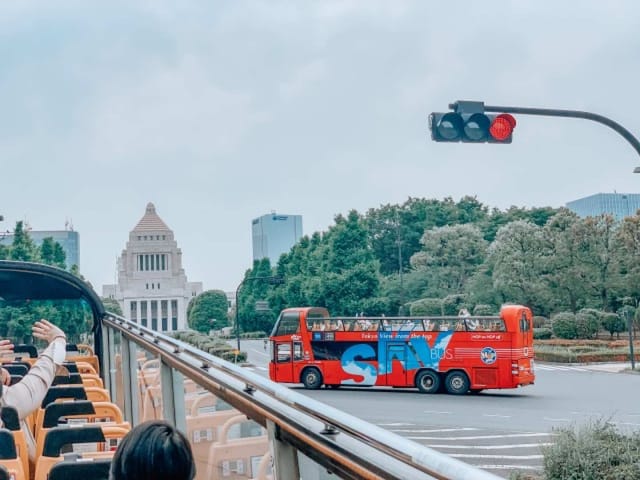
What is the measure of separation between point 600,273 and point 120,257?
93.0 m

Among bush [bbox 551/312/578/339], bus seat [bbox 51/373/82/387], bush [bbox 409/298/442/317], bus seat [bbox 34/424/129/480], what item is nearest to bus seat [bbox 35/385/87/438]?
bus seat [bbox 51/373/82/387]

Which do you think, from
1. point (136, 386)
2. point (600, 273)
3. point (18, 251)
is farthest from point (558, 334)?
point (136, 386)

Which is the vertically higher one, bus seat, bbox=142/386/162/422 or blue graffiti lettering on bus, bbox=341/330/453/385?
bus seat, bbox=142/386/162/422

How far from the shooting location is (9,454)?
319 cm

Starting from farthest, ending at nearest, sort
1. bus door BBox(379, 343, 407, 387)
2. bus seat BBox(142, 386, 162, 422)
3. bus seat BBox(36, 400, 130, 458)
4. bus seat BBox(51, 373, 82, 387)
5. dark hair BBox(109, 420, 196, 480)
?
bus door BBox(379, 343, 407, 387), bus seat BBox(51, 373, 82, 387), bus seat BBox(36, 400, 130, 458), bus seat BBox(142, 386, 162, 422), dark hair BBox(109, 420, 196, 480)

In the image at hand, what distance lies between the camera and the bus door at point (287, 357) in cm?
2739

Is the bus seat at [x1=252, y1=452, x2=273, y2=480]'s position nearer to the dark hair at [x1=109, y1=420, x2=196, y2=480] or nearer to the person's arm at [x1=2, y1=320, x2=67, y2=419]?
the dark hair at [x1=109, y1=420, x2=196, y2=480]

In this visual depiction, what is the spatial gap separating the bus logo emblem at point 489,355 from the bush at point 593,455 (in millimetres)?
14275

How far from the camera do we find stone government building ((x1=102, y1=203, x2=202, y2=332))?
4503 inches

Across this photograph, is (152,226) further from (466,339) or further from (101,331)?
(101,331)

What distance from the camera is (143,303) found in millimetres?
113938

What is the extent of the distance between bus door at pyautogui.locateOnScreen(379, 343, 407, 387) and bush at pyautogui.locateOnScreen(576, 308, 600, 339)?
2077 centimetres

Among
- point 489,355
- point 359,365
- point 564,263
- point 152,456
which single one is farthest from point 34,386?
point 564,263

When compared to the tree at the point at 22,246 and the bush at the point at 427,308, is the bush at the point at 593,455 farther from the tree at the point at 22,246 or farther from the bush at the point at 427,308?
the bush at the point at 427,308
